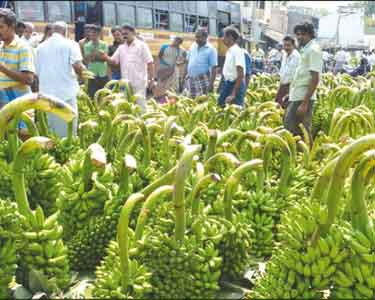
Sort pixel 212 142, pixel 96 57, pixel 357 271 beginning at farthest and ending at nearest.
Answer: pixel 96 57 → pixel 212 142 → pixel 357 271

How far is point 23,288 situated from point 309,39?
3.72 m

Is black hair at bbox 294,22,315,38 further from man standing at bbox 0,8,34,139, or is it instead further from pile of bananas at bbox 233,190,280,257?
pile of bananas at bbox 233,190,280,257

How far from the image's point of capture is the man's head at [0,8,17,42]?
3.50m

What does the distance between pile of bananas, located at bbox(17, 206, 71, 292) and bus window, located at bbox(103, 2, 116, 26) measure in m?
11.6

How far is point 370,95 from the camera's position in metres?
4.81

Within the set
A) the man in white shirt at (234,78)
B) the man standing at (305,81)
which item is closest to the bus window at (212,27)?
the man in white shirt at (234,78)

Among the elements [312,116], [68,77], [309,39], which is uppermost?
[309,39]

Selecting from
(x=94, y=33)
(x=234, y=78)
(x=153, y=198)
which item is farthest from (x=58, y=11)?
(x=153, y=198)

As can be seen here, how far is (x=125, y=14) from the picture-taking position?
13.2 m

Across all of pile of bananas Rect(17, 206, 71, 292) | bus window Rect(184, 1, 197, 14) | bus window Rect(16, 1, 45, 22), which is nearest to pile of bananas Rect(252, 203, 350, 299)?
pile of bananas Rect(17, 206, 71, 292)

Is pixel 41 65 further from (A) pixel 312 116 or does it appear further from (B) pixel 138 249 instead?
(B) pixel 138 249

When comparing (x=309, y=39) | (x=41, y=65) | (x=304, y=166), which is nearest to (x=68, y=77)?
(x=41, y=65)

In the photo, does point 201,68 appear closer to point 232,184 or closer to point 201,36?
point 201,36

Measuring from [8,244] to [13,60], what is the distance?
2171 millimetres
